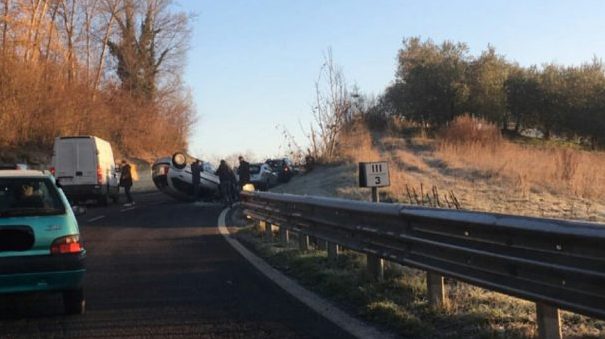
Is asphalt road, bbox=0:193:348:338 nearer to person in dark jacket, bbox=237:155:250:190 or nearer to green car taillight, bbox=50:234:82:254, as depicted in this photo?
green car taillight, bbox=50:234:82:254

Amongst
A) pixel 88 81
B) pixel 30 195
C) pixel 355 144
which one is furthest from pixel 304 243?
pixel 88 81

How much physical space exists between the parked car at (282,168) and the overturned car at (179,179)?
593 cm

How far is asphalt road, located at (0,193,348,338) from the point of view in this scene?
6.26 metres

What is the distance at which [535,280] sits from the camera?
4.89 m

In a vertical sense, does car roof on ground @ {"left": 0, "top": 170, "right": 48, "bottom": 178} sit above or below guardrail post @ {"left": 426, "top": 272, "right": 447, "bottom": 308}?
above

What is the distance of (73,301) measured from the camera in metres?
6.89

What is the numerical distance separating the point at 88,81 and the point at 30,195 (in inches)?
1619

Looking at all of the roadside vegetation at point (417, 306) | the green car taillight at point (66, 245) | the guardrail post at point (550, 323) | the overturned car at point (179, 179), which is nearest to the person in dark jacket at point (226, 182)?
the overturned car at point (179, 179)

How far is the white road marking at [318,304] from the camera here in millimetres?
6137

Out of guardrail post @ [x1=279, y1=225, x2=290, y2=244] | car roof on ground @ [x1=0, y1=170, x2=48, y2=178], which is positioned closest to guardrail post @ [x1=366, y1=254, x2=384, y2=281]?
car roof on ground @ [x1=0, y1=170, x2=48, y2=178]

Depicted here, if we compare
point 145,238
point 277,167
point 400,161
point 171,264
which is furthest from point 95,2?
point 171,264

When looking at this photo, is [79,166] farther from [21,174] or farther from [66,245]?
[66,245]

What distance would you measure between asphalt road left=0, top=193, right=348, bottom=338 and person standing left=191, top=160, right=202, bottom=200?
13997 millimetres

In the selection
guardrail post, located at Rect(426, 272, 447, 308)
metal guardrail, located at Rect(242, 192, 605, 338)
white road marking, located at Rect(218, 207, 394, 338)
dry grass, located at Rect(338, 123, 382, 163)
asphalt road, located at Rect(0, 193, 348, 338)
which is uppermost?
dry grass, located at Rect(338, 123, 382, 163)
